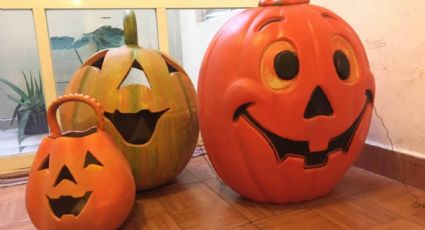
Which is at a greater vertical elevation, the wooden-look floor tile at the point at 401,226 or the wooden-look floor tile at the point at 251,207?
the wooden-look floor tile at the point at 401,226

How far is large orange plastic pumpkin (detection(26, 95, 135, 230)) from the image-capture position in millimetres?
659

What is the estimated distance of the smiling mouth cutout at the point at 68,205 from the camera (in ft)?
2.16

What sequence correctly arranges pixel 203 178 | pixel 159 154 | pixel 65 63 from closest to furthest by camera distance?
pixel 159 154 → pixel 203 178 → pixel 65 63

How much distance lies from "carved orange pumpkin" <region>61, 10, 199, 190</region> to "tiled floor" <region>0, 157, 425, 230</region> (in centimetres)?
10

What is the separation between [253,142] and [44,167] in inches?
16.5

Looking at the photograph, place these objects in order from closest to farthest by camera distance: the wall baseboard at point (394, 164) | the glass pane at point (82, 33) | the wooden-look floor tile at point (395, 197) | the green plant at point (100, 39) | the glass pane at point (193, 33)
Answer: the wooden-look floor tile at point (395, 197) < the wall baseboard at point (394, 164) < the glass pane at point (82, 33) < the green plant at point (100, 39) < the glass pane at point (193, 33)

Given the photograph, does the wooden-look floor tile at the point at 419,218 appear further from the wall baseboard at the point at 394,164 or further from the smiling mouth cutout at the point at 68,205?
the smiling mouth cutout at the point at 68,205

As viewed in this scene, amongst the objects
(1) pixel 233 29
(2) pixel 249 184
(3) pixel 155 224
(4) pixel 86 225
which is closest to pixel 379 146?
(2) pixel 249 184

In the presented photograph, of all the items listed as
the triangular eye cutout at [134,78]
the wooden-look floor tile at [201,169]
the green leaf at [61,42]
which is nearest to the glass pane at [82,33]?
the green leaf at [61,42]

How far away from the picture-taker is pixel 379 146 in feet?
3.20

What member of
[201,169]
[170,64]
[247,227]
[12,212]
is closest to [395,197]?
[247,227]

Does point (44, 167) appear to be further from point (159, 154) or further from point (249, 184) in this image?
point (249, 184)

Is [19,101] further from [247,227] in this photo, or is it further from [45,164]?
[247,227]

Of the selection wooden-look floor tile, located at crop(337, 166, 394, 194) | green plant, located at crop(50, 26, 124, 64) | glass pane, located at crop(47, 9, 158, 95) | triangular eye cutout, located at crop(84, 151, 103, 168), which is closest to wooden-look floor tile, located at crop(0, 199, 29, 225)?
triangular eye cutout, located at crop(84, 151, 103, 168)
